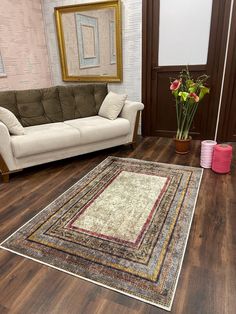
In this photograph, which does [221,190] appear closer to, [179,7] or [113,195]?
[113,195]

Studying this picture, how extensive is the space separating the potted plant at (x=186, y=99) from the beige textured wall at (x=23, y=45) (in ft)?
7.21

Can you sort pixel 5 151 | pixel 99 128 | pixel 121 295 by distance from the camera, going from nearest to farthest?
1. pixel 121 295
2. pixel 5 151
3. pixel 99 128

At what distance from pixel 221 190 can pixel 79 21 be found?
3117 mm

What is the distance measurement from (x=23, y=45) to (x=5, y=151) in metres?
1.92

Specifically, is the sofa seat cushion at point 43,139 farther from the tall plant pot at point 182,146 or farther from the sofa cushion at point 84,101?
the tall plant pot at point 182,146

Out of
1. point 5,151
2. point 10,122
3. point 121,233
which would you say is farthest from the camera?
point 10,122

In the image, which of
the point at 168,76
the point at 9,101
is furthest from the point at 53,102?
the point at 168,76

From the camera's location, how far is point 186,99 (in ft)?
9.10

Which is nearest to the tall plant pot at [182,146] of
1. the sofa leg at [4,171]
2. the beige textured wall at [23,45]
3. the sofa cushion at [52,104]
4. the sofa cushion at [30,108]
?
the sofa cushion at [52,104]

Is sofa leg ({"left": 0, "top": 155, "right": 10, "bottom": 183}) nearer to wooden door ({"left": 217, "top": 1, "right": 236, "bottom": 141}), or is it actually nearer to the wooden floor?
the wooden floor

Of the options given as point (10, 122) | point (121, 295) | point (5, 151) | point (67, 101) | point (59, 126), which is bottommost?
point (121, 295)

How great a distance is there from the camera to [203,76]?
3219 millimetres

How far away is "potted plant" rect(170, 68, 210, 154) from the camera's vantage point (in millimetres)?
2721

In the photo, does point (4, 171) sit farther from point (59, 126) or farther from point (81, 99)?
point (81, 99)
